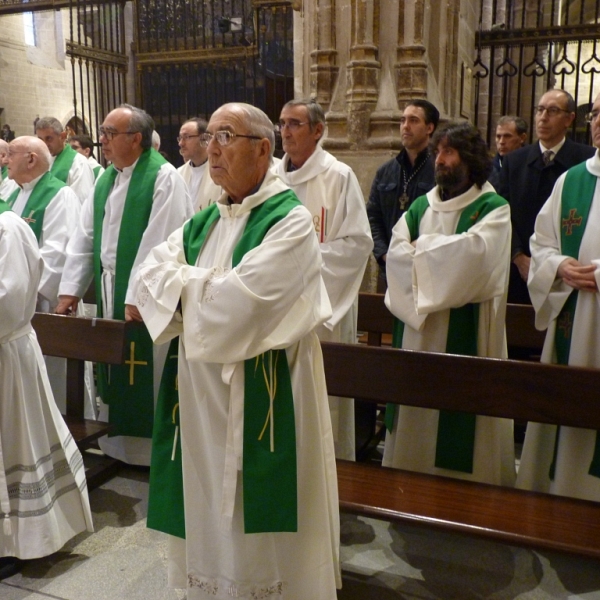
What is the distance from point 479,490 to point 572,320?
95 cm

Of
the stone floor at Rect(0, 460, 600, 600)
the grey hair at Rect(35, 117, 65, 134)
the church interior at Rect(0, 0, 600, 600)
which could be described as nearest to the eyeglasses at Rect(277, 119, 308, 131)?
the church interior at Rect(0, 0, 600, 600)

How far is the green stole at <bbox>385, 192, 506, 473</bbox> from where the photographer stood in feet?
11.3

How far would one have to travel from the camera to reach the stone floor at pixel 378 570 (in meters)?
2.84

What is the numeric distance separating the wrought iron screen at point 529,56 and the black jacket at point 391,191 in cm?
237

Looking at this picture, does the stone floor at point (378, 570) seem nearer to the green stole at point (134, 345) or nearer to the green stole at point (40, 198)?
the green stole at point (134, 345)

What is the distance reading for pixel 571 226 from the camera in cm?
335

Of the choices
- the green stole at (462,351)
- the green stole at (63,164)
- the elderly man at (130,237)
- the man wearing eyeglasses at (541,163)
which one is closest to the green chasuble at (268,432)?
the green stole at (462,351)

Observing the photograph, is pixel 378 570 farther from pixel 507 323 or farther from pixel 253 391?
pixel 507 323

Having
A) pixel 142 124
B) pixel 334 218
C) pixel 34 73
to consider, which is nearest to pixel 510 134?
pixel 334 218

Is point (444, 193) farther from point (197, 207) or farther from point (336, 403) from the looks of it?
point (197, 207)

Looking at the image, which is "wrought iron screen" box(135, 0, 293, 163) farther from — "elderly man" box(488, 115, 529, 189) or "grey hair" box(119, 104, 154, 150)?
"grey hair" box(119, 104, 154, 150)

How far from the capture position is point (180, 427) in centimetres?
245

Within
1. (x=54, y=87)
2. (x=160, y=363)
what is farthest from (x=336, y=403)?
(x=54, y=87)

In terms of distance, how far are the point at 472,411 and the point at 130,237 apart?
2.20 m
